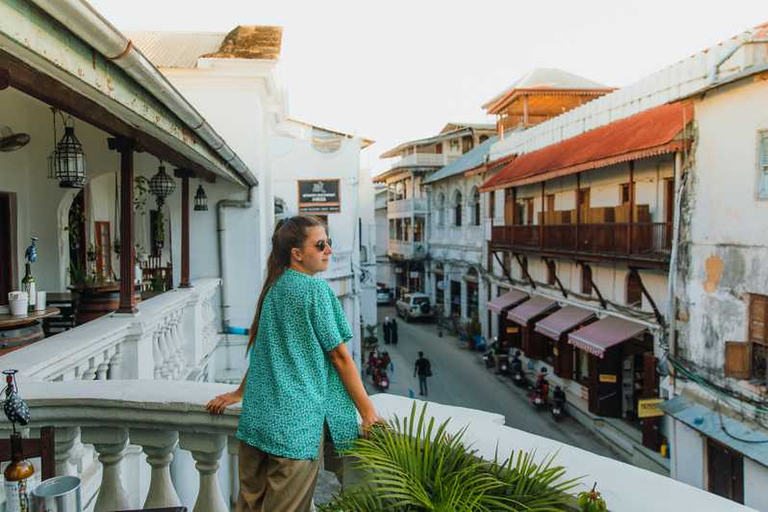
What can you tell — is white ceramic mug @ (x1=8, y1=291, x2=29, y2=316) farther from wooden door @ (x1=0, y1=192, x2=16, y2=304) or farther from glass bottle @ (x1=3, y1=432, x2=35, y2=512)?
wooden door @ (x1=0, y1=192, x2=16, y2=304)

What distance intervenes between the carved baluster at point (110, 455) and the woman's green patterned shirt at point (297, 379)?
0.75 meters

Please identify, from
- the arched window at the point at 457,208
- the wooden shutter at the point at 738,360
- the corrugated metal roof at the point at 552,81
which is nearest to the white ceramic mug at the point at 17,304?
the wooden shutter at the point at 738,360

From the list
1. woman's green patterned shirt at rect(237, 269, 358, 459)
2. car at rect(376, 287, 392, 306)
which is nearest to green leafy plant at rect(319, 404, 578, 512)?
woman's green patterned shirt at rect(237, 269, 358, 459)

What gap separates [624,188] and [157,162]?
11959 mm

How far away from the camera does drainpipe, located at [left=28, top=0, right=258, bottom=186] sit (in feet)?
9.43

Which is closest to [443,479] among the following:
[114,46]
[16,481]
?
[16,481]

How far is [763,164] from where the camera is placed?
11297 mm

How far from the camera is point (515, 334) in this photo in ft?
79.4

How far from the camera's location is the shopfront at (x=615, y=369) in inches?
652

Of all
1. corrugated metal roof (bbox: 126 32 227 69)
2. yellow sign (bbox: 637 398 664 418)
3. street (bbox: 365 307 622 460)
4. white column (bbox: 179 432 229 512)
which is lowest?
street (bbox: 365 307 622 460)

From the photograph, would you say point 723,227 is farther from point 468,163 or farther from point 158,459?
point 468,163

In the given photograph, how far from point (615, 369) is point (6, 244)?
14.8m

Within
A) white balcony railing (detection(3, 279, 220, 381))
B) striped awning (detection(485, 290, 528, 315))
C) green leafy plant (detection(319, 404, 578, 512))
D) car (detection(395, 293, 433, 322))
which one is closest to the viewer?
green leafy plant (detection(319, 404, 578, 512))

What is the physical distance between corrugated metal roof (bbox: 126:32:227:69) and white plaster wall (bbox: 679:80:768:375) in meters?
10.7
